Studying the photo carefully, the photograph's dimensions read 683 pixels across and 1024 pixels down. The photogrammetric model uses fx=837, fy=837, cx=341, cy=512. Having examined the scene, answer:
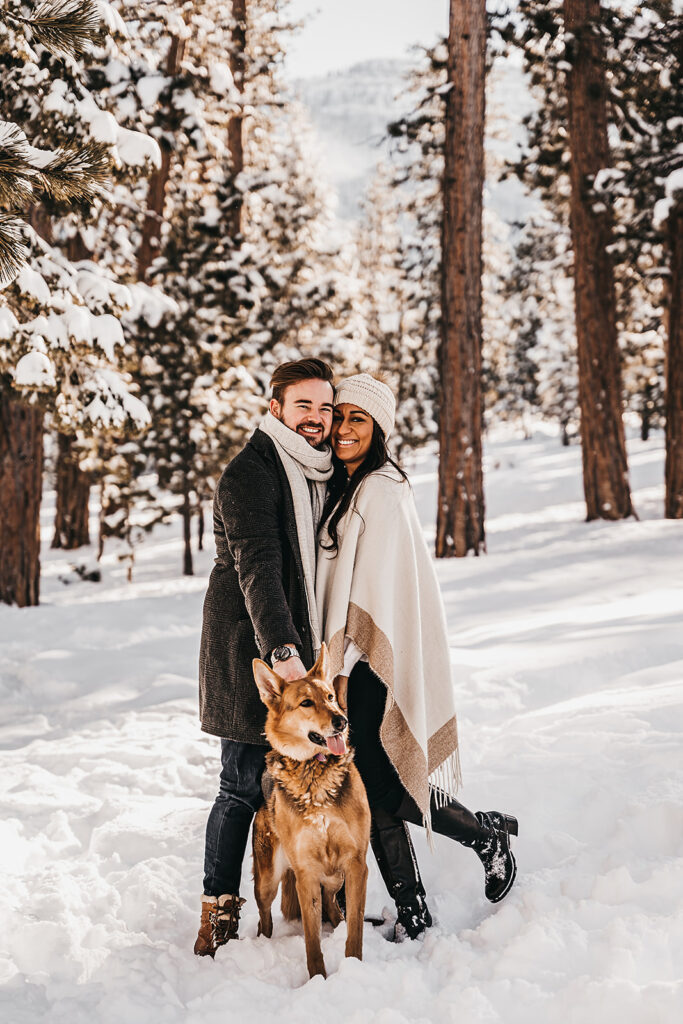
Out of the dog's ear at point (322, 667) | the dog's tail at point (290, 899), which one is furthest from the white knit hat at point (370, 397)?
the dog's tail at point (290, 899)

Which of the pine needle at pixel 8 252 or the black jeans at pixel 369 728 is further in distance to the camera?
the pine needle at pixel 8 252

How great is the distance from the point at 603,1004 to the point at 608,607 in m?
6.07

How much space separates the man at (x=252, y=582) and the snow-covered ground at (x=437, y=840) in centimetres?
39

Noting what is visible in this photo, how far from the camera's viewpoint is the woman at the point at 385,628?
331cm

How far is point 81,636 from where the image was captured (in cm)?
960

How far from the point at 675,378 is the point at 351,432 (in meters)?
10.6

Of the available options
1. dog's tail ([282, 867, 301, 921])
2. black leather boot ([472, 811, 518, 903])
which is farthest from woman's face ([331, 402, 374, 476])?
dog's tail ([282, 867, 301, 921])

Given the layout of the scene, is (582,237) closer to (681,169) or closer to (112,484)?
(681,169)

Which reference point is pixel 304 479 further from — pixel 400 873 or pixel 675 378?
pixel 675 378

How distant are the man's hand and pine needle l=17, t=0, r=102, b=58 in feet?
11.4

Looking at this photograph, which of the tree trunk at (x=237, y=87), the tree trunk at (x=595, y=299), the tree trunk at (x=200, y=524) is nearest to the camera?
the tree trunk at (x=595, y=299)

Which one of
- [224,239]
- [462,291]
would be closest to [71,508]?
[224,239]

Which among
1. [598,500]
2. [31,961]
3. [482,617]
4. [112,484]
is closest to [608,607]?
[482,617]

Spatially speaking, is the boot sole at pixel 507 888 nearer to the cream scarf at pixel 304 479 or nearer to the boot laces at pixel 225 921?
the boot laces at pixel 225 921
